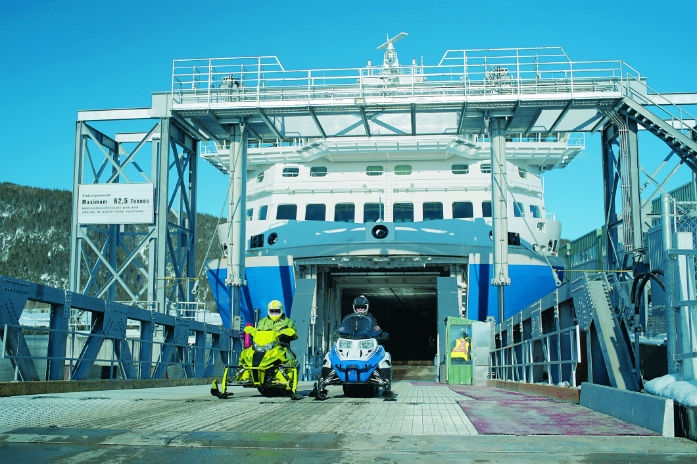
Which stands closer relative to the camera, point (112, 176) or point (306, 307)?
point (112, 176)

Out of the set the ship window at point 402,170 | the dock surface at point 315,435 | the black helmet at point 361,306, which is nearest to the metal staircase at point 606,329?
the dock surface at point 315,435

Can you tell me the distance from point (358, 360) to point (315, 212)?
2079 cm

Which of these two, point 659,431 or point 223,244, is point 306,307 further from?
point 659,431

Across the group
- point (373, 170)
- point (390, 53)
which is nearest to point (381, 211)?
point (373, 170)

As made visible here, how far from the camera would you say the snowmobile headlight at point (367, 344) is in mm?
10984

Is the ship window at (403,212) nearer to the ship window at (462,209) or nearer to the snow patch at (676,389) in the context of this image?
the ship window at (462,209)

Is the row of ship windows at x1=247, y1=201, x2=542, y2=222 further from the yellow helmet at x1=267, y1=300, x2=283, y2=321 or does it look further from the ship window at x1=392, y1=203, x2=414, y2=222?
the yellow helmet at x1=267, y1=300, x2=283, y2=321

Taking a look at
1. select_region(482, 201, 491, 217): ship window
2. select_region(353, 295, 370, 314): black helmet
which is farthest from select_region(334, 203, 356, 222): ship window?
select_region(353, 295, 370, 314): black helmet

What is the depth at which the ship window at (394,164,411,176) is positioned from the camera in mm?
31703

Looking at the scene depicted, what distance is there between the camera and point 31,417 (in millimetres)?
7070

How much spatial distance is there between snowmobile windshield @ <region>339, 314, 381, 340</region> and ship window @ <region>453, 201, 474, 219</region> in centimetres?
2014

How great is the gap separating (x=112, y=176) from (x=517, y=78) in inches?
508

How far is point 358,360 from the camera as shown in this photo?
1087 centimetres

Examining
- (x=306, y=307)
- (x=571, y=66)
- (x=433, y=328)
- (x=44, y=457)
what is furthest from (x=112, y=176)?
(x=433, y=328)
